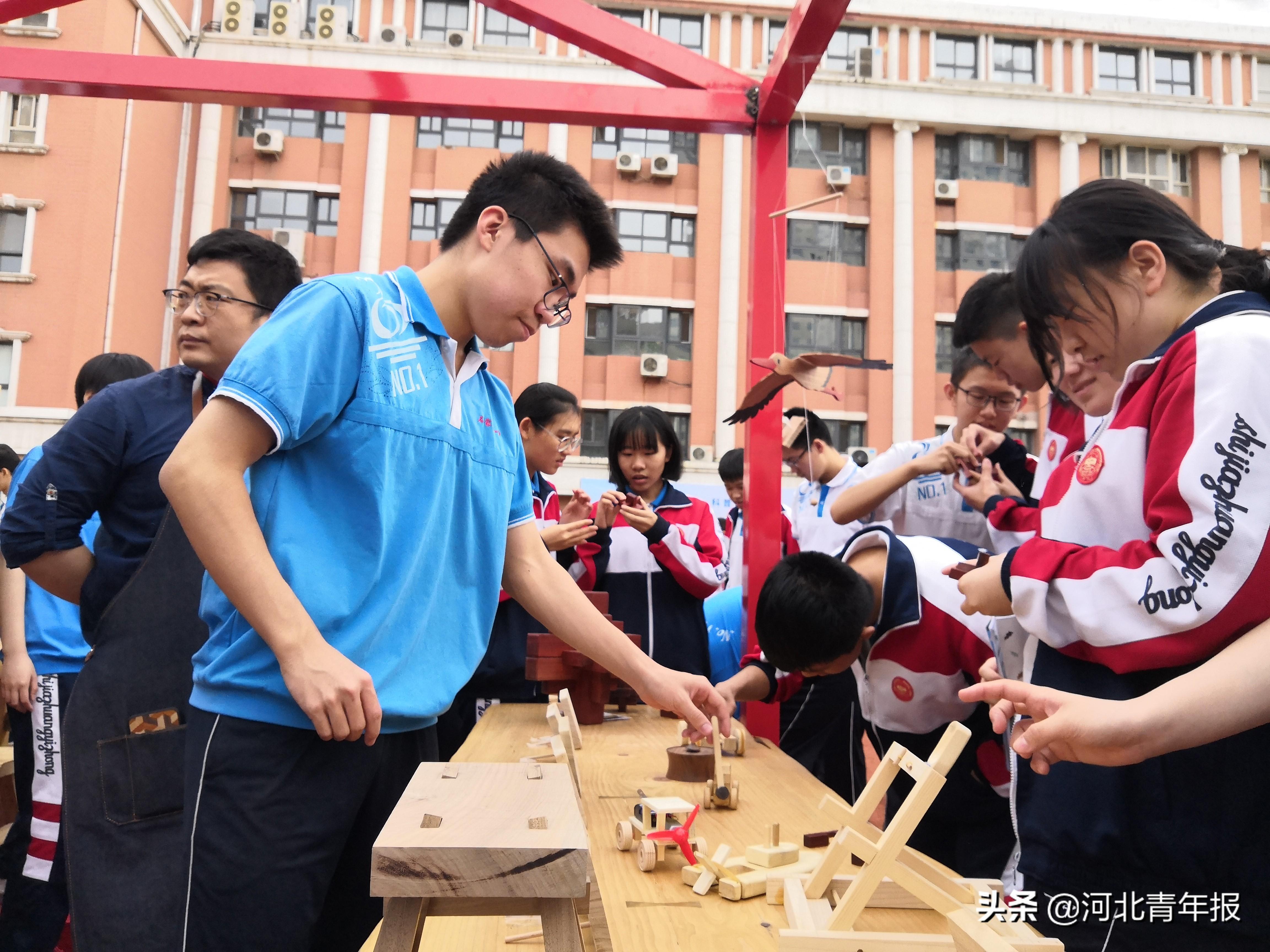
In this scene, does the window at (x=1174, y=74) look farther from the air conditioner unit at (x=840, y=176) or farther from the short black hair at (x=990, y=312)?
the short black hair at (x=990, y=312)

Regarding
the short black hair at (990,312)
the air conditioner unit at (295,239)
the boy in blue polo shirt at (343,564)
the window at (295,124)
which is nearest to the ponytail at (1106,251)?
the boy in blue polo shirt at (343,564)

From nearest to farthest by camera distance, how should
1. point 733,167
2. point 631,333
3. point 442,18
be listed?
point 631,333, point 733,167, point 442,18

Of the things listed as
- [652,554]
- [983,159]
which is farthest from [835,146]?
[652,554]

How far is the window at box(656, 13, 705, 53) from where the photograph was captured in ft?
52.9

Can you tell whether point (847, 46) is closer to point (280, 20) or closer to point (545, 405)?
point (280, 20)

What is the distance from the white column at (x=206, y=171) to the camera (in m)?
14.9

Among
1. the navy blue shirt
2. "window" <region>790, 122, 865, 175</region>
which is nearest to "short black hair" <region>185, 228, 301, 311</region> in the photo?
the navy blue shirt

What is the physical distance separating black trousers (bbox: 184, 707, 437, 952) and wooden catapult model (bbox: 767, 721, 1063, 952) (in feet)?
2.00

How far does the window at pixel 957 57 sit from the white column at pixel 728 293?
409 centimetres

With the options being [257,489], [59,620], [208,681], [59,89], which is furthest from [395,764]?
[59,89]

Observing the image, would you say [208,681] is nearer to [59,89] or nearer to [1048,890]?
[1048,890]

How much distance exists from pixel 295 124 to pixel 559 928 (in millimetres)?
16739

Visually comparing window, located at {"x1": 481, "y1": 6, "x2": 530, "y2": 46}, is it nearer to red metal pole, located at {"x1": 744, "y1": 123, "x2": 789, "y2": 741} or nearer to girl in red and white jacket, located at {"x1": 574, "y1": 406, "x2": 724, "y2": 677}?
girl in red and white jacket, located at {"x1": 574, "y1": 406, "x2": 724, "y2": 677}

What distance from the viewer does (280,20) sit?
49.0 feet
